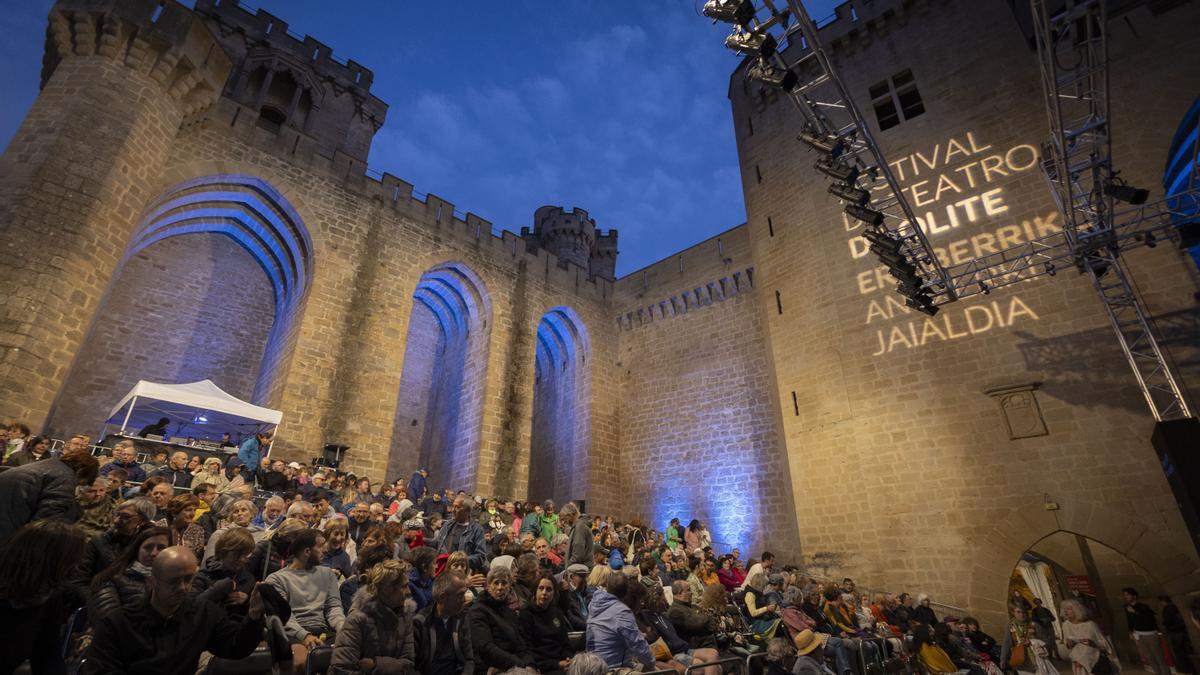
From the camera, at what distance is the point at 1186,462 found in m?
6.15

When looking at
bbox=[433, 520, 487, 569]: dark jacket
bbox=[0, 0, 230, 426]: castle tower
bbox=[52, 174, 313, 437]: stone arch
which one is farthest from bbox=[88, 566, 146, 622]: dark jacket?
bbox=[52, 174, 313, 437]: stone arch

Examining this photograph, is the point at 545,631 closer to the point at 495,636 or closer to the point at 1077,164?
the point at 495,636

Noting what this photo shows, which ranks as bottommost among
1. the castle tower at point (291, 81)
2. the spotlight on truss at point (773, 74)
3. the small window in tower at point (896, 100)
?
the spotlight on truss at point (773, 74)

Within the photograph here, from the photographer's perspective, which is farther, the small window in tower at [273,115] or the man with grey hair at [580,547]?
the small window in tower at [273,115]

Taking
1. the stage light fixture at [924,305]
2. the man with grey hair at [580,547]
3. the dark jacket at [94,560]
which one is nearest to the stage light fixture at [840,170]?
the stage light fixture at [924,305]

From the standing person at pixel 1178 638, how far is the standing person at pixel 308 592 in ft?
32.2

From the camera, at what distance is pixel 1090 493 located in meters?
7.79

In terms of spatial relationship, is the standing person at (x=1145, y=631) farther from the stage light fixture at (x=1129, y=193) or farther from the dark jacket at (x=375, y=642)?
the dark jacket at (x=375, y=642)

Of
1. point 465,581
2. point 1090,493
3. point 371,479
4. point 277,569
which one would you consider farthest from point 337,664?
point 1090,493

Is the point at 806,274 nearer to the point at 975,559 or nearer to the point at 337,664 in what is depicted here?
the point at 975,559

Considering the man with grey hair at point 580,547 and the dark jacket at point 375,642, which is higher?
the man with grey hair at point 580,547

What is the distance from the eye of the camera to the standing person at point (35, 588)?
1.94 meters

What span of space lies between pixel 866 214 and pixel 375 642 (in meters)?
7.91

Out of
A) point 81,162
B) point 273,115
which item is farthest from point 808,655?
point 273,115
